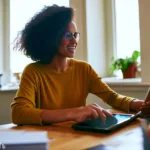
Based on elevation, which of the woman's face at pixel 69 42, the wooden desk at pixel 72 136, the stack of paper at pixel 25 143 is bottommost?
the wooden desk at pixel 72 136

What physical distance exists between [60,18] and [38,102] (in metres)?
0.49

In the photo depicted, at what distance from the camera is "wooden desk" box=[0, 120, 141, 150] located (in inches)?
33.7

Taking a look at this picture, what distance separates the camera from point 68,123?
47.2 inches

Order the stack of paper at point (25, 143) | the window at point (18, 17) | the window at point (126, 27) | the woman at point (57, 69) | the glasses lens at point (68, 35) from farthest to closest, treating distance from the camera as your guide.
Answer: the window at point (18, 17), the window at point (126, 27), the glasses lens at point (68, 35), the woman at point (57, 69), the stack of paper at point (25, 143)

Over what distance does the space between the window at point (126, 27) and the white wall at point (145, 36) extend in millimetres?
432

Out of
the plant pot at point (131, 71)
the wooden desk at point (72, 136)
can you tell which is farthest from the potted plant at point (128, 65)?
the wooden desk at point (72, 136)

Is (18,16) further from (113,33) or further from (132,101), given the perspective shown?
(132,101)

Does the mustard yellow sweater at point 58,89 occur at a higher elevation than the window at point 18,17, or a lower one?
lower

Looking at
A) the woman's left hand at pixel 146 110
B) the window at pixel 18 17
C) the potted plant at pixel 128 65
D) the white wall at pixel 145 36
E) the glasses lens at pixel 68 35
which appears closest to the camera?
the woman's left hand at pixel 146 110

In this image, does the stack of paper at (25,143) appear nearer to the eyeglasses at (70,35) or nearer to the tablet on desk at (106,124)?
the tablet on desk at (106,124)

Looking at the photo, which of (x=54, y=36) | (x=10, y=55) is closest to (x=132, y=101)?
(x=54, y=36)

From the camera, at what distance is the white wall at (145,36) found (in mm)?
2028

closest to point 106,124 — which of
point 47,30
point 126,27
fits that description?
point 47,30

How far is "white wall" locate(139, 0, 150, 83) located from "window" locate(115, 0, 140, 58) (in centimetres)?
43
